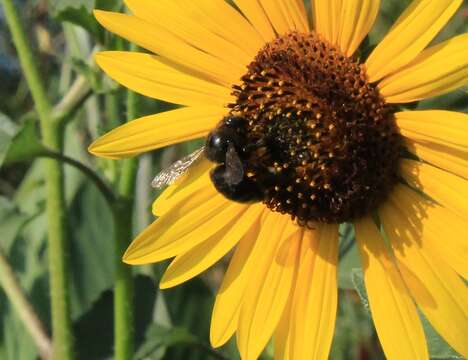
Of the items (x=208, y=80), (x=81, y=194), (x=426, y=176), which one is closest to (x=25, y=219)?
(x=81, y=194)

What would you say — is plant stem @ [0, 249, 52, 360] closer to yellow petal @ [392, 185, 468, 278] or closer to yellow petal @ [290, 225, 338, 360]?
yellow petal @ [290, 225, 338, 360]

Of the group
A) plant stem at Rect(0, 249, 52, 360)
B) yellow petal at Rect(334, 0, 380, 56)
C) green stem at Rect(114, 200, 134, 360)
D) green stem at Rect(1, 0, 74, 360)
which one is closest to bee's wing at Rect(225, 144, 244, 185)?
yellow petal at Rect(334, 0, 380, 56)

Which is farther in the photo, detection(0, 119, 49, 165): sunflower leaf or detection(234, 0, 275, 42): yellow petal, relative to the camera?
detection(0, 119, 49, 165): sunflower leaf

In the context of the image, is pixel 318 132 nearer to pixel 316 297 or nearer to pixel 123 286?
pixel 316 297

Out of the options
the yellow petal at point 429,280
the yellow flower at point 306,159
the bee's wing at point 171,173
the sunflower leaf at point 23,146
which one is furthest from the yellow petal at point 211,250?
the sunflower leaf at point 23,146

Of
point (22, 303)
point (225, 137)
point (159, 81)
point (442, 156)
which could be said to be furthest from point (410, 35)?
point (22, 303)

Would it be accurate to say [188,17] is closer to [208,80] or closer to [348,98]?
[208,80]

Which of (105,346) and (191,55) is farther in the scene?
(105,346)
